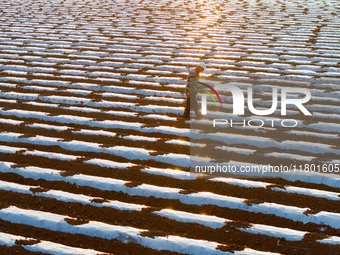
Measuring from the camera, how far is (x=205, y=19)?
12.8m

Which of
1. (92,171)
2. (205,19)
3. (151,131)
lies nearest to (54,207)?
(92,171)

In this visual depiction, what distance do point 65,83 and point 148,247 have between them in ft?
17.0

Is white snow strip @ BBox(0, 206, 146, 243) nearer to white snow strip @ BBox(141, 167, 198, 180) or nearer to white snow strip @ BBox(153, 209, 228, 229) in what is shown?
white snow strip @ BBox(153, 209, 228, 229)

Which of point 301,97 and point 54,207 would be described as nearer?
point 54,207

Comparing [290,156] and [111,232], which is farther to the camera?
[290,156]

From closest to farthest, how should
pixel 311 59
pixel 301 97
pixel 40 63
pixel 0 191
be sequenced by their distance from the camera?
1. pixel 0 191
2. pixel 301 97
3. pixel 311 59
4. pixel 40 63

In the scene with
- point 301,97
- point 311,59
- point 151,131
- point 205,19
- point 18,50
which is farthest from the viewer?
point 205,19

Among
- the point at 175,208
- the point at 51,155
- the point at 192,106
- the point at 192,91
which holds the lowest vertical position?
the point at 175,208

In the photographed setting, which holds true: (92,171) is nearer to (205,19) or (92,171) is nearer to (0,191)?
(0,191)

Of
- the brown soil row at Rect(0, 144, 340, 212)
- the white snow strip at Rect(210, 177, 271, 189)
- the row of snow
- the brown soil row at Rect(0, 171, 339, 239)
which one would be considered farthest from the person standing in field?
the brown soil row at Rect(0, 171, 339, 239)

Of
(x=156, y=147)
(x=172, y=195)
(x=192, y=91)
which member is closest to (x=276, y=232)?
(x=172, y=195)

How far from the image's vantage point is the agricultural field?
4195mm

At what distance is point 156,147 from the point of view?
5.81 metres

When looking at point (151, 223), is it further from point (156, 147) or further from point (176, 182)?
point (156, 147)
